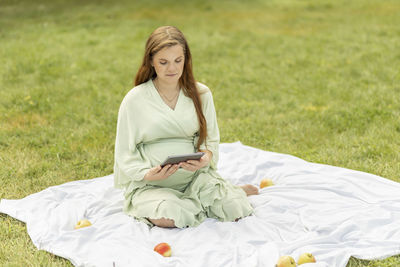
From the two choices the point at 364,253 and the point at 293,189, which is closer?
the point at 364,253

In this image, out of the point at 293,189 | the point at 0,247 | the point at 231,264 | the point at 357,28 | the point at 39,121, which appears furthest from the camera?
the point at 357,28

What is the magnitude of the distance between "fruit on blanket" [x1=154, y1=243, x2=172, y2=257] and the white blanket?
0.21ft

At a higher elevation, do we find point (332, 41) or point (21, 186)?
point (332, 41)

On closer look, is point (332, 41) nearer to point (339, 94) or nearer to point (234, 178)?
point (339, 94)

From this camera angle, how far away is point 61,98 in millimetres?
8156

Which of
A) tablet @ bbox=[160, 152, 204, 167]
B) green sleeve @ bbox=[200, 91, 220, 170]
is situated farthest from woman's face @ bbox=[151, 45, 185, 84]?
tablet @ bbox=[160, 152, 204, 167]

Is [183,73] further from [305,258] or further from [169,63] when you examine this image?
[305,258]

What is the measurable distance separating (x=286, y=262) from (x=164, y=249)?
950mm

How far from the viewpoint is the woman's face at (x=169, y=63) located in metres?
4.07

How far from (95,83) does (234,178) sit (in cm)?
438

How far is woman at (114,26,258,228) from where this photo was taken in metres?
4.20

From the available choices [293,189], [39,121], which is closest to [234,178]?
[293,189]

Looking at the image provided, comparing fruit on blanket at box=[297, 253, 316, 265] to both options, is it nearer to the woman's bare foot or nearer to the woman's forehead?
the woman's bare foot

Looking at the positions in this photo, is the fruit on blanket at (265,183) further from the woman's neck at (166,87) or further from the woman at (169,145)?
the woman's neck at (166,87)
